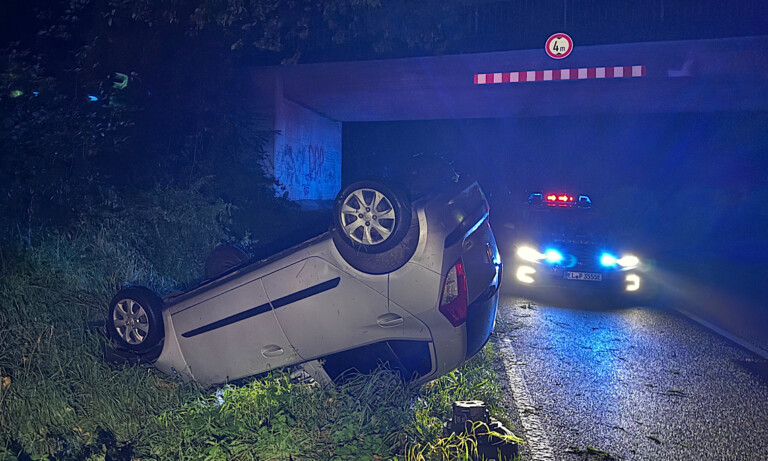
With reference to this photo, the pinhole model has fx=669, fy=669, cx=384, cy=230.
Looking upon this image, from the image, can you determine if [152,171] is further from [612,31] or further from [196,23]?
[612,31]

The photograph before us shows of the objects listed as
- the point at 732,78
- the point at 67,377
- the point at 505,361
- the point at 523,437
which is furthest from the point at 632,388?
the point at 732,78

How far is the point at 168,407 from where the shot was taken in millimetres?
4473

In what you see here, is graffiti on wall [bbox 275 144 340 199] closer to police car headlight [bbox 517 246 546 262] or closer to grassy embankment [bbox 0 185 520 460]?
police car headlight [bbox 517 246 546 262]

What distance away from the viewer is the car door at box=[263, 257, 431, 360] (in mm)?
4184

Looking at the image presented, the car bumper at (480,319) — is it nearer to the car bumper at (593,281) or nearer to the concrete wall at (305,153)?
the car bumper at (593,281)

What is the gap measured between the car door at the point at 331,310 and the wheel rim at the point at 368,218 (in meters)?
0.25

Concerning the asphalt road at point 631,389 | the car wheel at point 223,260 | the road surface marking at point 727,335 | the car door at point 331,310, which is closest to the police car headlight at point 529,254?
the asphalt road at point 631,389

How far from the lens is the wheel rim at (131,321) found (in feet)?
15.7

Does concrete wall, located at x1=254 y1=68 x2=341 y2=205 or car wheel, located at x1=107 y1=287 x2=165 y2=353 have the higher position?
concrete wall, located at x1=254 y1=68 x2=341 y2=205

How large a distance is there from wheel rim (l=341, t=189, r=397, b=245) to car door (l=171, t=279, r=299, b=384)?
734mm

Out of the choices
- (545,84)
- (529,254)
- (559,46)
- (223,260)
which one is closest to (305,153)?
(545,84)

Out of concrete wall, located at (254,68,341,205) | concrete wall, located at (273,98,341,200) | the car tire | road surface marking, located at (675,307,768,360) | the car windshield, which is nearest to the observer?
the car tire

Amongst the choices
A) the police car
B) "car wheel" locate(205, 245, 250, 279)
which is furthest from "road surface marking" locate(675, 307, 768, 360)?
"car wheel" locate(205, 245, 250, 279)

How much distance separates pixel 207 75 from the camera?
10.5 meters
